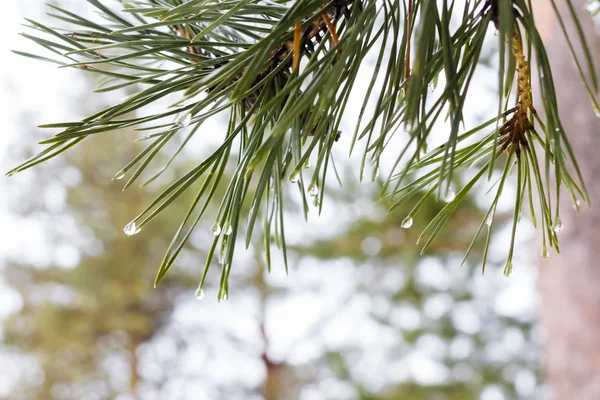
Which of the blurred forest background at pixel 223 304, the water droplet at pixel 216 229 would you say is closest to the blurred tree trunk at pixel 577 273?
the water droplet at pixel 216 229

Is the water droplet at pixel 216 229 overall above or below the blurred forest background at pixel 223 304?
above

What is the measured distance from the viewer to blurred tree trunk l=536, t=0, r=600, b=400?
2.87 feet

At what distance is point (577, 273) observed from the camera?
2.94ft

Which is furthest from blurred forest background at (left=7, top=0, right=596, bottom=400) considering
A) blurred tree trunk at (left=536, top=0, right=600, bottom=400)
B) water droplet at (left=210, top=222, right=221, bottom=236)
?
water droplet at (left=210, top=222, right=221, bottom=236)

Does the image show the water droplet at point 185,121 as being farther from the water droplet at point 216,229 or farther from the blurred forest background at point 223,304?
the blurred forest background at point 223,304

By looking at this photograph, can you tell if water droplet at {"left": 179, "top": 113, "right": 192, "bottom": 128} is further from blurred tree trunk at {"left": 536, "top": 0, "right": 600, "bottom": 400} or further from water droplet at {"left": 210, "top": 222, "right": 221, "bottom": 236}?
blurred tree trunk at {"left": 536, "top": 0, "right": 600, "bottom": 400}

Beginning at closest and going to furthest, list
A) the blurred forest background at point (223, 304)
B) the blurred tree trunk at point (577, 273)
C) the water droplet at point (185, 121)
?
1. the water droplet at point (185, 121)
2. the blurred tree trunk at point (577, 273)
3. the blurred forest background at point (223, 304)

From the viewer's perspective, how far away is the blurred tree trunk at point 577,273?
0.88m

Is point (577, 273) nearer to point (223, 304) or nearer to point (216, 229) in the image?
point (216, 229)

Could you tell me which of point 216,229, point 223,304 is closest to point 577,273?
point 216,229

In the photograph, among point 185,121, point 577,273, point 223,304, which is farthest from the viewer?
point 223,304

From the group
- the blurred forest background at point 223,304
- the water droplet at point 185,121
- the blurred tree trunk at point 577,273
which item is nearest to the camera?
the water droplet at point 185,121

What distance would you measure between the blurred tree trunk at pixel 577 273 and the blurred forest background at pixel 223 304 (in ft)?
4.34

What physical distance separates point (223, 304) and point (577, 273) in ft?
7.62
